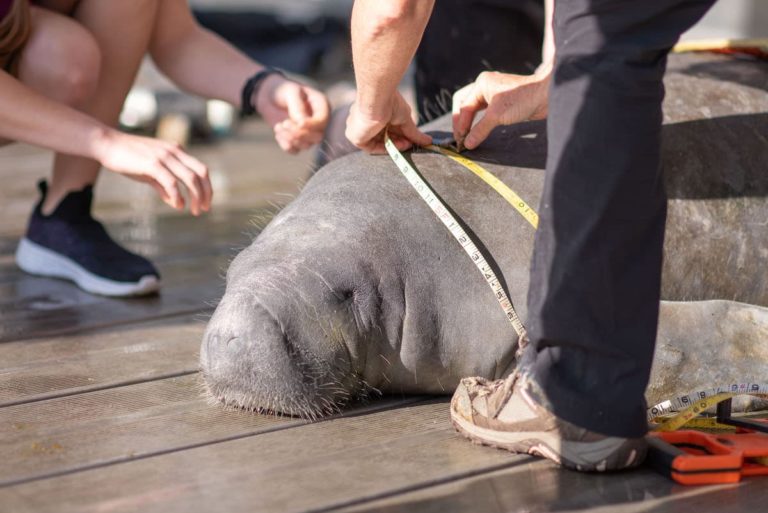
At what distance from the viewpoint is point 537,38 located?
4.60 m

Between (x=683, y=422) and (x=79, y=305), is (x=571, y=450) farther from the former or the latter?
(x=79, y=305)

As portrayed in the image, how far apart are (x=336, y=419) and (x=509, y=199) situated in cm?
67

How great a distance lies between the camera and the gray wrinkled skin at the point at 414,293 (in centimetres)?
260

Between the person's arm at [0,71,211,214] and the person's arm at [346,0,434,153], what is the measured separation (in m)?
0.49

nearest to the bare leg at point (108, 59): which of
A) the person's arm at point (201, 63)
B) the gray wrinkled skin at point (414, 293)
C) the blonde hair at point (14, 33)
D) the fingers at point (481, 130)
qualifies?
the person's arm at point (201, 63)

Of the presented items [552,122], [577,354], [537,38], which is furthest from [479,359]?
[537,38]

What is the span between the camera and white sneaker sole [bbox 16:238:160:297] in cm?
375

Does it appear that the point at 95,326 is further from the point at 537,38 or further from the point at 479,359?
the point at 537,38

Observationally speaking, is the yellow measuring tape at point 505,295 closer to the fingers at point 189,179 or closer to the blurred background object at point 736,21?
the fingers at point 189,179

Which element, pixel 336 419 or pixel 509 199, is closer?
pixel 336 419

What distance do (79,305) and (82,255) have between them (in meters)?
0.23

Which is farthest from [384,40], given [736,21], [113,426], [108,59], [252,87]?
[736,21]

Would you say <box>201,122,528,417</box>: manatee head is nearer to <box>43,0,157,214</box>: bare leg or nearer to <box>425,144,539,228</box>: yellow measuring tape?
<box>425,144,539,228</box>: yellow measuring tape

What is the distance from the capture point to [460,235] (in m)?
2.74
